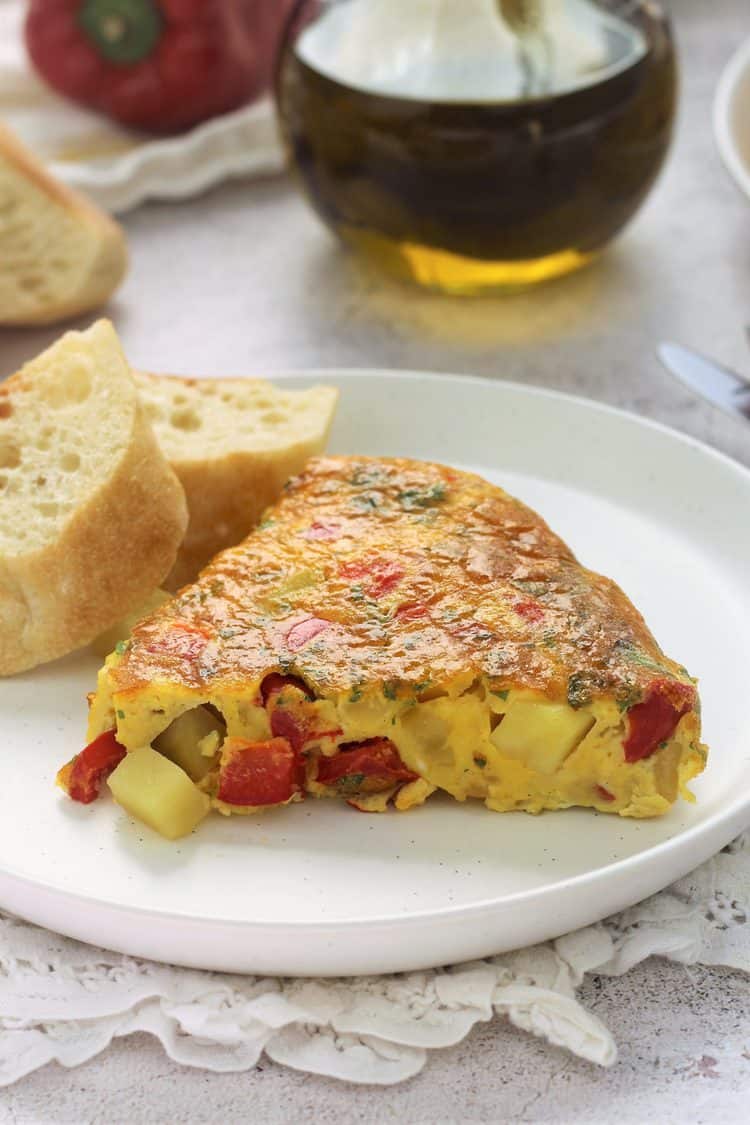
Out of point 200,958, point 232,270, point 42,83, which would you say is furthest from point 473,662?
point 42,83

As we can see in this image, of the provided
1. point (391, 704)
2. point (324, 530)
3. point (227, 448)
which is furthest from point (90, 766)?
point (227, 448)

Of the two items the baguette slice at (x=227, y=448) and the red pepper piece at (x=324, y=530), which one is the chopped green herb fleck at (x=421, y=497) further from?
the baguette slice at (x=227, y=448)

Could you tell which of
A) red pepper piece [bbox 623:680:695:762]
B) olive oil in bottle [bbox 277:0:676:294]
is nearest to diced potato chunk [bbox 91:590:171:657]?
red pepper piece [bbox 623:680:695:762]

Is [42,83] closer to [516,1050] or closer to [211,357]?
[211,357]

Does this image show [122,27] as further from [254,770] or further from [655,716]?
[655,716]

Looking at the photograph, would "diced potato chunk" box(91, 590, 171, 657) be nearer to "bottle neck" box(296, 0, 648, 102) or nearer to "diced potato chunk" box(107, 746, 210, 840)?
"diced potato chunk" box(107, 746, 210, 840)

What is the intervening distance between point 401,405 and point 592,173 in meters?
0.98

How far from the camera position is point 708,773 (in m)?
2.67

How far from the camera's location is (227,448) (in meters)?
3.35

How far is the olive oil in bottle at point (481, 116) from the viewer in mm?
4039

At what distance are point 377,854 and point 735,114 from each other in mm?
3083

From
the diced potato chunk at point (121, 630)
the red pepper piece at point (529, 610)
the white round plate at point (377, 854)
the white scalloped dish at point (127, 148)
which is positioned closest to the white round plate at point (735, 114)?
the white round plate at point (377, 854)

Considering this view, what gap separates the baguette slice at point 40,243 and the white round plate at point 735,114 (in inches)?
75.2

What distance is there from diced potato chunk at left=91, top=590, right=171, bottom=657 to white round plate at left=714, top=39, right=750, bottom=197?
2313 mm
